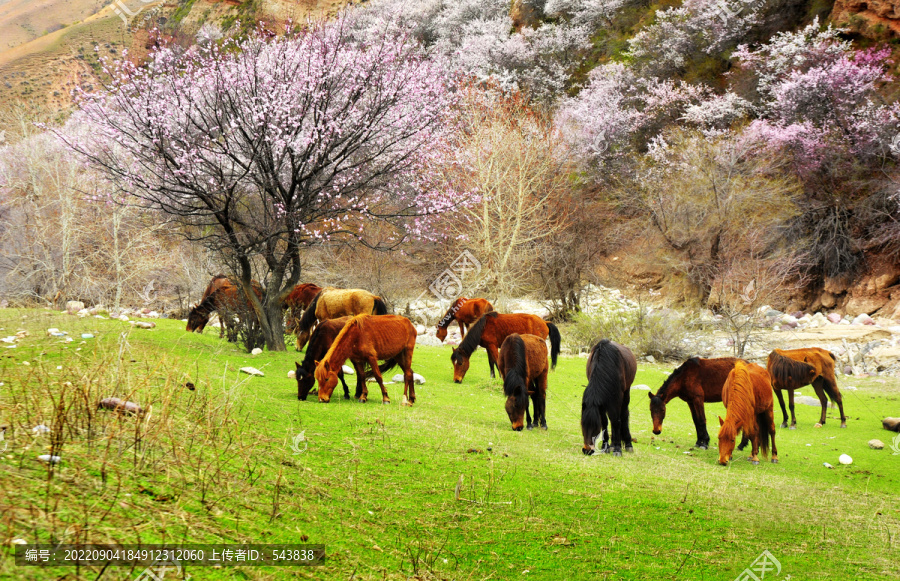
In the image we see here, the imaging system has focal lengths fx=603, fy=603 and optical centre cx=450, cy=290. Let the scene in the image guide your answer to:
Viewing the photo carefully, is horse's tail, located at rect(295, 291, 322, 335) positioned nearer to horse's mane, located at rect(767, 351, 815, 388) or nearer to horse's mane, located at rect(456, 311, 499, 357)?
horse's mane, located at rect(456, 311, 499, 357)

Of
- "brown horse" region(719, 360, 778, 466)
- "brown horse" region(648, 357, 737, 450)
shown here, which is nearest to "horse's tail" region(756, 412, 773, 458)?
"brown horse" region(719, 360, 778, 466)

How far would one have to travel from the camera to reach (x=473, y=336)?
41.7ft

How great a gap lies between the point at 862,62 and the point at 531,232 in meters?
18.5

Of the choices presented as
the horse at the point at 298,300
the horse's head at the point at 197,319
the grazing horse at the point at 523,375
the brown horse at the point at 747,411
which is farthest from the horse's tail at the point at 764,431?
the horse's head at the point at 197,319

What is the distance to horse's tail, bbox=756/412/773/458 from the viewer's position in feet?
28.8

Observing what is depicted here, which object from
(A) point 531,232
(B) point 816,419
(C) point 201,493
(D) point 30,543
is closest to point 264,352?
(C) point 201,493

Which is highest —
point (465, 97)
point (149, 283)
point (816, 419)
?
point (465, 97)

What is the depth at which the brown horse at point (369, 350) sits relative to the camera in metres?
8.84

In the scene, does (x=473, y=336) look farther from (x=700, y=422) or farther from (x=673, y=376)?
(x=700, y=422)

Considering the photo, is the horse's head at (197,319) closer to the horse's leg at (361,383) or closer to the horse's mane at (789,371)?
the horse's leg at (361,383)

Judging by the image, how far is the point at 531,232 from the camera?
87.8 feet

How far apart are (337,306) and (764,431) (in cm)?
963

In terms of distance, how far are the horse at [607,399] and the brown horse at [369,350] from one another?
9.89 ft

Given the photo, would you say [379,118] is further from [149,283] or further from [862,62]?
A: [862,62]
